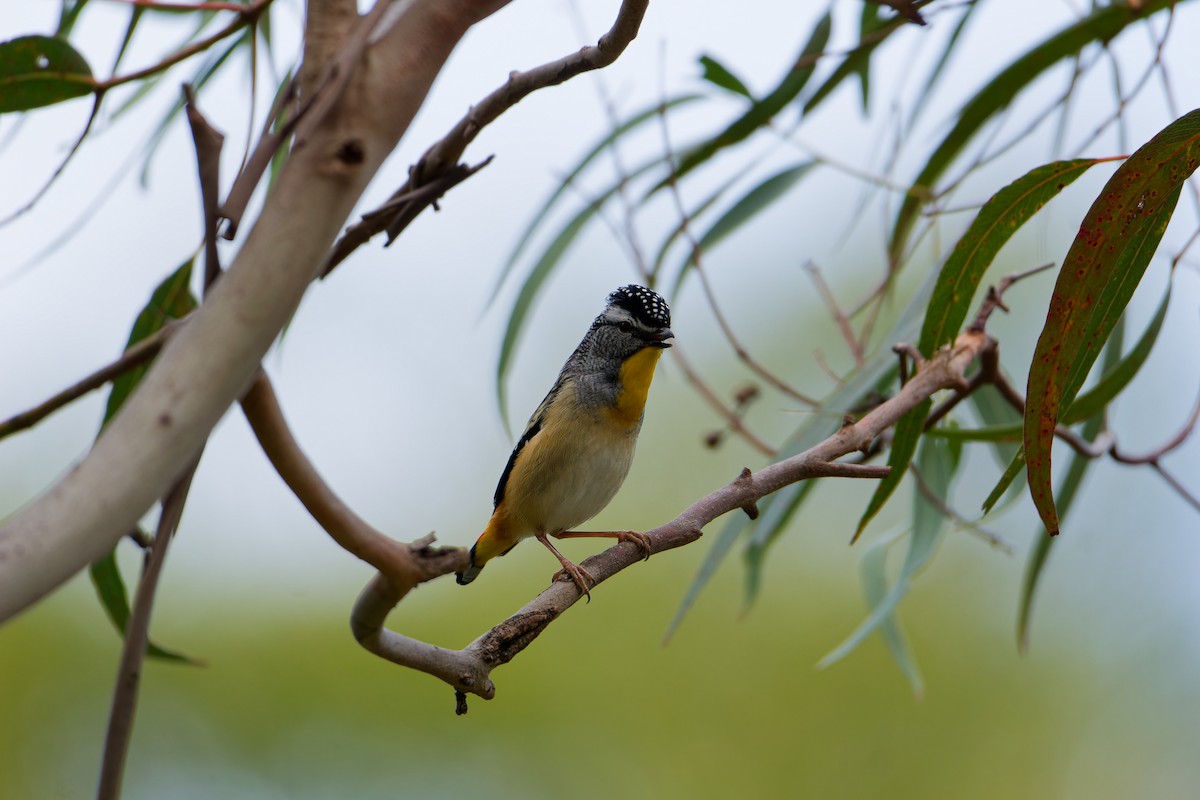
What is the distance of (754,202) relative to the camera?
281 cm

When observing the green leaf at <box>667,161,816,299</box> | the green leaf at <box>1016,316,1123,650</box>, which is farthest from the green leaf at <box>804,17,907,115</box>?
the green leaf at <box>1016,316,1123,650</box>

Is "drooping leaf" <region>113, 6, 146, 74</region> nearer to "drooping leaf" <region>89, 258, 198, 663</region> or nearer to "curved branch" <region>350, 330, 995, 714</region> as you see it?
"drooping leaf" <region>89, 258, 198, 663</region>

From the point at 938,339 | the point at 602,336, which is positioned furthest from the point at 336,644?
the point at 938,339

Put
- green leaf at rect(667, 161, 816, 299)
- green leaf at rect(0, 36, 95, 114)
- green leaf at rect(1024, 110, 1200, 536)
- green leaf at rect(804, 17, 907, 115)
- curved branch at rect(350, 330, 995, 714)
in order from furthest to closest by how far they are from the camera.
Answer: green leaf at rect(667, 161, 816, 299), green leaf at rect(804, 17, 907, 115), green leaf at rect(0, 36, 95, 114), green leaf at rect(1024, 110, 1200, 536), curved branch at rect(350, 330, 995, 714)

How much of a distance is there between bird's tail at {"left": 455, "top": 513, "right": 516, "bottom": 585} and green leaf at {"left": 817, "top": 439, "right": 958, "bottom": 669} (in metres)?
0.74

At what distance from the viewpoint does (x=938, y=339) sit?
1849 millimetres

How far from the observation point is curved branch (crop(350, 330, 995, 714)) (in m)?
1.09

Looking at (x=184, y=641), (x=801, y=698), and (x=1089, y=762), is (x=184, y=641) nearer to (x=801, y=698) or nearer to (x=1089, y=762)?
(x=801, y=698)

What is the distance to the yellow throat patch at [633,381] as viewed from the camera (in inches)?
92.6

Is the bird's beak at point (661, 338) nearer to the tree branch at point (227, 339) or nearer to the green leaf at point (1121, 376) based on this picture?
the green leaf at point (1121, 376)

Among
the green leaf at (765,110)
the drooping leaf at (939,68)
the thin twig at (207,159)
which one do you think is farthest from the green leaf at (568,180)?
the thin twig at (207,159)

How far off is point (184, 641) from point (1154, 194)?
5584 mm

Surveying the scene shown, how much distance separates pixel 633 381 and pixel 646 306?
164mm

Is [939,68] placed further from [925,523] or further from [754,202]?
[925,523]
